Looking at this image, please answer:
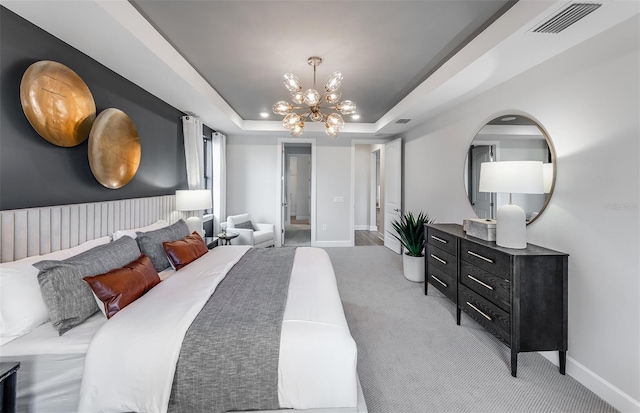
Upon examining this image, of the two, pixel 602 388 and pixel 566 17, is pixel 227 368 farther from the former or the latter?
pixel 566 17

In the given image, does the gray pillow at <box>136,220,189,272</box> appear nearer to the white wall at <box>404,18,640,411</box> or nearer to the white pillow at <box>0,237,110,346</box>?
the white pillow at <box>0,237,110,346</box>

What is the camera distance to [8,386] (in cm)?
115

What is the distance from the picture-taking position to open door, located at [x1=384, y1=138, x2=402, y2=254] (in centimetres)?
545

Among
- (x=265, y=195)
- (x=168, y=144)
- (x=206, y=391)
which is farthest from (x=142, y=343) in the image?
(x=265, y=195)

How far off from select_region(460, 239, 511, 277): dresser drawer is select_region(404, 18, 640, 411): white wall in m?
0.51

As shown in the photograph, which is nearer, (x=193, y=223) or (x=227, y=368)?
(x=227, y=368)

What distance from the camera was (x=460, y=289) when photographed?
261 centimetres

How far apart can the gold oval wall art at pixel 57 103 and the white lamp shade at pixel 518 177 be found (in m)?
3.30

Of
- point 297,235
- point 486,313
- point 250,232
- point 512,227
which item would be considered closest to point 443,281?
point 486,313

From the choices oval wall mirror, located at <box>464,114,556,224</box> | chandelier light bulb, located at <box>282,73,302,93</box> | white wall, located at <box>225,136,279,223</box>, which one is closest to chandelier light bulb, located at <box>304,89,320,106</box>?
chandelier light bulb, located at <box>282,73,302,93</box>

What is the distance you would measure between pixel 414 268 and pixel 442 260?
0.96 m

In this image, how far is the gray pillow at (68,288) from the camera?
4.72ft

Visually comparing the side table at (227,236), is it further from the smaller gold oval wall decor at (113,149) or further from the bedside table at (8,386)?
the bedside table at (8,386)

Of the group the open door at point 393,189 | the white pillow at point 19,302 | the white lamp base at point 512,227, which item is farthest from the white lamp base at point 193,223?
the open door at point 393,189
